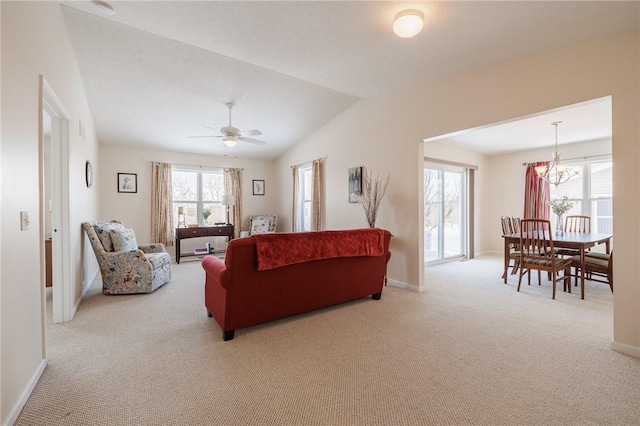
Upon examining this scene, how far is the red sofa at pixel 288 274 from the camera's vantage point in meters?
2.49

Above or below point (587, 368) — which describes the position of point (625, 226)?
→ above

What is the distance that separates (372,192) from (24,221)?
150 inches

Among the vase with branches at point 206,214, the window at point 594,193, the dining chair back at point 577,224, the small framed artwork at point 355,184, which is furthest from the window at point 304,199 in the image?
the window at point 594,193

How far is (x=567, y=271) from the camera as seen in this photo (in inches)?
152

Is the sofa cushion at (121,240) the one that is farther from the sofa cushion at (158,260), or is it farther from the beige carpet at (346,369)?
the beige carpet at (346,369)

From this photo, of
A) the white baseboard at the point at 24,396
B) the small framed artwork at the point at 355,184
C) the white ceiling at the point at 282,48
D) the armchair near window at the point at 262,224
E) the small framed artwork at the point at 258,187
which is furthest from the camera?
the small framed artwork at the point at 258,187

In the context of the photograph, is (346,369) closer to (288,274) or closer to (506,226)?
(288,274)

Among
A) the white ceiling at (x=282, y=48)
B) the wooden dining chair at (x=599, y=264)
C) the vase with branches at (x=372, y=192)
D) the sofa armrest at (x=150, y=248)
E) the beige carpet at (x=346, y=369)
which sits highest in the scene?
the white ceiling at (x=282, y=48)

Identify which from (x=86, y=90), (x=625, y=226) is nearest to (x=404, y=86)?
(x=625, y=226)

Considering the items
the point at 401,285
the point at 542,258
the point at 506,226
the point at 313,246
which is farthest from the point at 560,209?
the point at 313,246

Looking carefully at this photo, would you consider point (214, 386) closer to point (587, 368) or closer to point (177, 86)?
point (587, 368)

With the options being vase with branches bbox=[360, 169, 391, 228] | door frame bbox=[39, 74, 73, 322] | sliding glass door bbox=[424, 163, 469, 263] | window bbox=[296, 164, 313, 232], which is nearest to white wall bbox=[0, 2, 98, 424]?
door frame bbox=[39, 74, 73, 322]

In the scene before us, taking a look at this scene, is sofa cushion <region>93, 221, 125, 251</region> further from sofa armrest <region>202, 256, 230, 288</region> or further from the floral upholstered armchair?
sofa armrest <region>202, 256, 230, 288</region>

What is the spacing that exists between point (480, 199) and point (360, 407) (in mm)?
6360
